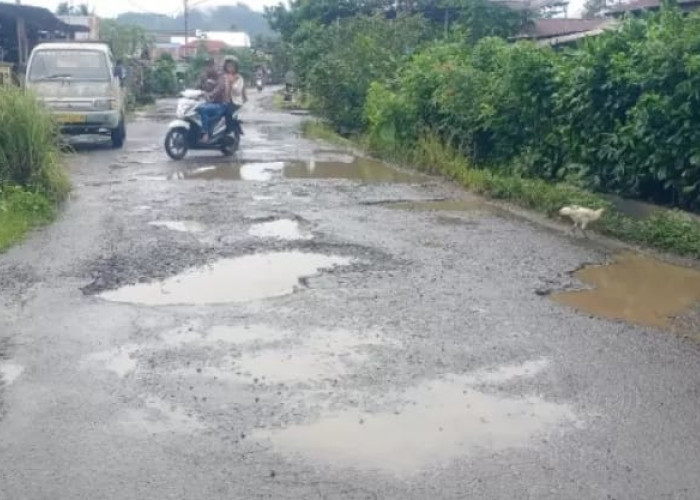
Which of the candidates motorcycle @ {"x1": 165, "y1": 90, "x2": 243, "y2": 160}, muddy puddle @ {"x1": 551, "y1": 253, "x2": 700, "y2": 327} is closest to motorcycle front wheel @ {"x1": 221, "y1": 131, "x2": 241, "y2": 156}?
motorcycle @ {"x1": 165, "y1": 90, "x2": 243, "y2": 160}

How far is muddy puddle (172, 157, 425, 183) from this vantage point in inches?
568

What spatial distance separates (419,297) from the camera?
723cm

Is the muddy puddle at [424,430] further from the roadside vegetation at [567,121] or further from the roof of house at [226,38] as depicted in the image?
the roof of house at [226,38]

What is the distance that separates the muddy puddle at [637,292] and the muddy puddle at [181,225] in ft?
13.0

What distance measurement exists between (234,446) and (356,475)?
2.10 ft

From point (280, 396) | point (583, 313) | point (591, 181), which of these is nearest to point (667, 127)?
point (591, 181)

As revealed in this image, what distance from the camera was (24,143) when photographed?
11.1m

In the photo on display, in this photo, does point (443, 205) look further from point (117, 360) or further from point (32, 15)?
point (32, 15)

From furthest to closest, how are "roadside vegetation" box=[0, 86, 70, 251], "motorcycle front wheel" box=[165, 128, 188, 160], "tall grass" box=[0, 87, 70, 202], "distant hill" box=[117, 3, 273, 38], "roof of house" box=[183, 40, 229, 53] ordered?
"distant hill" box=[117, 3, 273, 38] → "roof of house" box=[183, 40, 229, 53] → "motorcycle front wheel" box=[165, 128, 188, 160] → "tall grass" box=[0, 87, 70, 202] → "roadside vegetation" box=[0, 86, 70, 251]

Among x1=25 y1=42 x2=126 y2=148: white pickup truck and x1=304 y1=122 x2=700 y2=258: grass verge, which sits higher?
x1=25 y1=42 x2=126 y2=148: white pickup truck

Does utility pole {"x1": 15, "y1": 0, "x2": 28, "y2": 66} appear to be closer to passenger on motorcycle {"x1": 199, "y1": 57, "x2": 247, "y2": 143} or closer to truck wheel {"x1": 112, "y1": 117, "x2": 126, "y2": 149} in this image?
truck wheel {"x1": 112, "y1": 117, "x2": 126, "y2": 149}

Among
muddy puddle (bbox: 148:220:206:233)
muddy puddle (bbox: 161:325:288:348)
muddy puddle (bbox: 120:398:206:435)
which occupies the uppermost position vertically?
muddy puddle (bbox: 120:398:206:435)

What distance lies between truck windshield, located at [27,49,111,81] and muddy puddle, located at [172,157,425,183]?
4878mm

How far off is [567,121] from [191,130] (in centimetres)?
745
